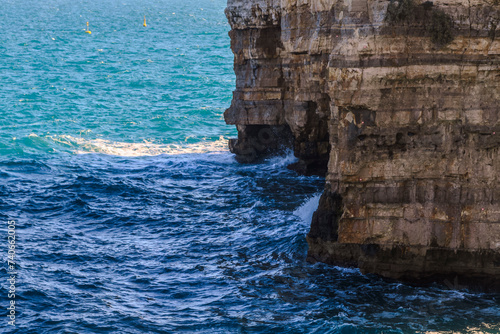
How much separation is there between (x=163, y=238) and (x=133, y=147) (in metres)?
20.9

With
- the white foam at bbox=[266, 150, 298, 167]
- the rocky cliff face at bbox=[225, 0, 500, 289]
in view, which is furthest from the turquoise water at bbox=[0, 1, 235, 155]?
the rocky cliff face at bbox=[225, 0, 500, 289]

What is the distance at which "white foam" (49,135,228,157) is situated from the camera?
146ft

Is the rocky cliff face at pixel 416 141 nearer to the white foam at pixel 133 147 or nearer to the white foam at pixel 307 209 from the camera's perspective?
the white foam at pixel 307 209

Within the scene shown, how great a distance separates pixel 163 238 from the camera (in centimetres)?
2642

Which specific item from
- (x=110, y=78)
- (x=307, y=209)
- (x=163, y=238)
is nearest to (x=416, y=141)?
(x=307, y=209)

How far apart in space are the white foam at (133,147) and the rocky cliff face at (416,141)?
24.5m

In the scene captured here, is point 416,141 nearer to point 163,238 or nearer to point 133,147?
point 163,238

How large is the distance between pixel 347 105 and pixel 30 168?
23.1 meters

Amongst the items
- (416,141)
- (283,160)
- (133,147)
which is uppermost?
(416,141)

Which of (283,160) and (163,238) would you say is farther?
(283,160)

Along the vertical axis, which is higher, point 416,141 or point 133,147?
point 416,141

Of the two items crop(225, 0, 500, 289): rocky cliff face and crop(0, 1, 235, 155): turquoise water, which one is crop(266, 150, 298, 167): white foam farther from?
crop(225, 0, 500, 289): rocky cliff face

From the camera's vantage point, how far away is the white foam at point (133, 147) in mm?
44469

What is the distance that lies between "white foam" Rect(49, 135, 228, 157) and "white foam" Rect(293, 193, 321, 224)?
15.7 meters
